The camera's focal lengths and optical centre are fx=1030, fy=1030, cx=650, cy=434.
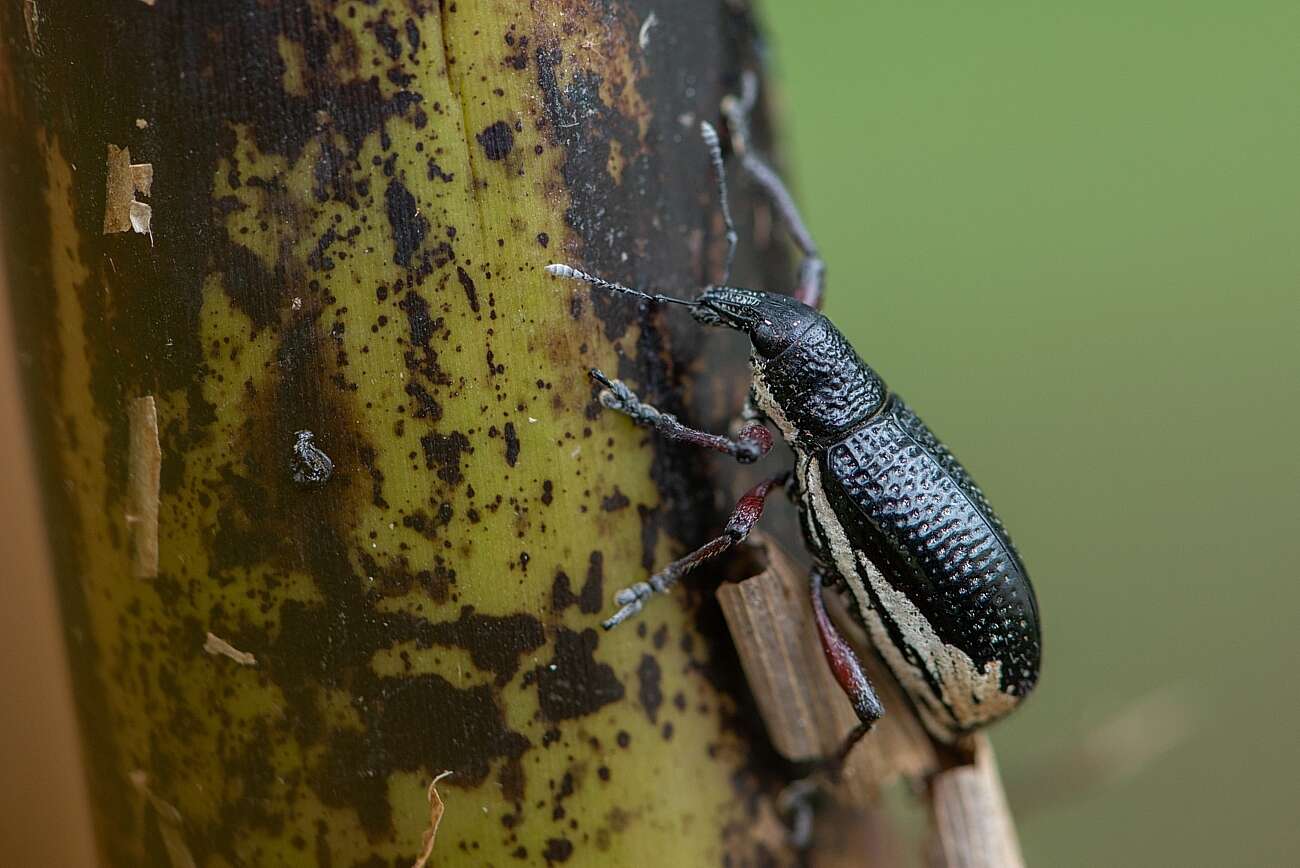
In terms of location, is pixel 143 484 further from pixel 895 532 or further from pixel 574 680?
pixel 895 532

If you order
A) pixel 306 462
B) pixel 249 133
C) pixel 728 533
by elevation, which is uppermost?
pixel 249 133

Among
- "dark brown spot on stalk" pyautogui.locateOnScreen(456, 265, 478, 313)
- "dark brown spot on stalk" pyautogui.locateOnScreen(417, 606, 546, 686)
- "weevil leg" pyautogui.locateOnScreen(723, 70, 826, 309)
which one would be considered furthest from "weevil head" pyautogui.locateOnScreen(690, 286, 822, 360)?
"dark brown spot on stalk" pyautogui.locateOnScreen(417, 606, 546, 686)

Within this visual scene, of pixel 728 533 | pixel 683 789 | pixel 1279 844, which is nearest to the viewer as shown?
pixel 683 789

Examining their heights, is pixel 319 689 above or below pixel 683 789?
above

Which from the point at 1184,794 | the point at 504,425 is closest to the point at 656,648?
the point at 504,425

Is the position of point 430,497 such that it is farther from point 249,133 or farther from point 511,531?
point 249,133

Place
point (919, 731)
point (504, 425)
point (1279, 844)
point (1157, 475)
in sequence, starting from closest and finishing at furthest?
point (504, 425)
point (919, 731)
point (1279, 844)
point (1157, 475)

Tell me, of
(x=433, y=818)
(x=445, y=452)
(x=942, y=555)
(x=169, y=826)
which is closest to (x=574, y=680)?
(x=433, y=818)
